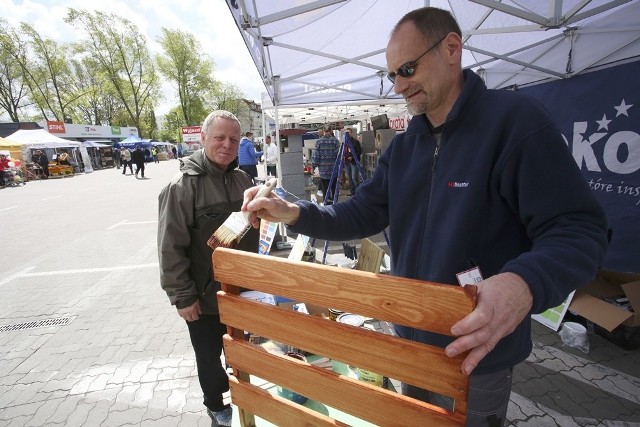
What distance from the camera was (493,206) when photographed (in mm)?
1113

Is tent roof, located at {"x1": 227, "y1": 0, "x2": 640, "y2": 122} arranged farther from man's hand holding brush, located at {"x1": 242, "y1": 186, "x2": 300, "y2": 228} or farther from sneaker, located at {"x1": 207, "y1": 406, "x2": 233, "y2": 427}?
sneaker, located at {"x1": 207, "y1": 406, "x2": 233, "y2": 427}

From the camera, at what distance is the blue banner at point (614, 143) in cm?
336

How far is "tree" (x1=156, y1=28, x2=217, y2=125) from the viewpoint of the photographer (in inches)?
1582

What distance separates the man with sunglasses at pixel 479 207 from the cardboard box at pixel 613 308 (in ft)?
8.80

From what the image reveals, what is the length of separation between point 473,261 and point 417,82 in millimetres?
728

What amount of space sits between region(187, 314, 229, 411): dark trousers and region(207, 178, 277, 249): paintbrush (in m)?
1.24

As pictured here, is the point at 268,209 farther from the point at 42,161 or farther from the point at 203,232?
the point at 42,161

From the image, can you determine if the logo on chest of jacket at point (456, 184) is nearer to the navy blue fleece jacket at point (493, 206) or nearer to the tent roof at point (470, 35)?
the navy blue fleece jacket at point (493, 206)

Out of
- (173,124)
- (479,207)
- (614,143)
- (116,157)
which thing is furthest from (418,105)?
(173,124)

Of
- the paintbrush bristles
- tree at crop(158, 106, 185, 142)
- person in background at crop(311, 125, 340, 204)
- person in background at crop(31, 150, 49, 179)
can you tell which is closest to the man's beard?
the paintbrush bristles

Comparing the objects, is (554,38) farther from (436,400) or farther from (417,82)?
(436,400)

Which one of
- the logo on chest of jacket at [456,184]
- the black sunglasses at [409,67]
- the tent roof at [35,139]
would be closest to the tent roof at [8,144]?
the tent roof at [35,139]

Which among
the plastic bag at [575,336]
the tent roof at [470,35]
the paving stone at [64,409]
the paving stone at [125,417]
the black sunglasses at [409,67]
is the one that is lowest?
the paving stone at [64,409]

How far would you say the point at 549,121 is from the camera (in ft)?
3.41
